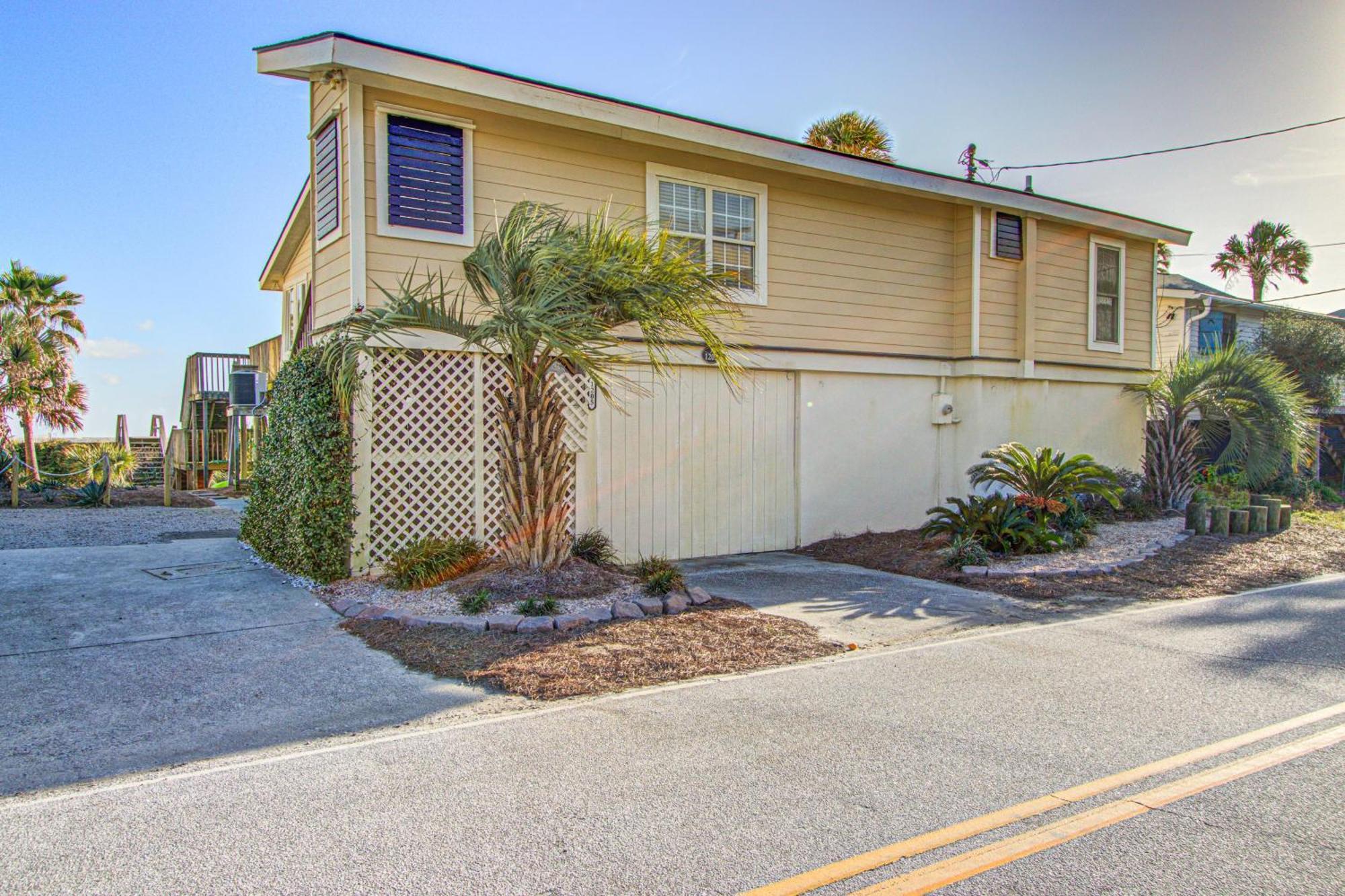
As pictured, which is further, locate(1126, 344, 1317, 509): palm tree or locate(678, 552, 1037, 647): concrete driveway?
locate(1126, 344, 1317, 509): palm tree

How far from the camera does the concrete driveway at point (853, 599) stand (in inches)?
275

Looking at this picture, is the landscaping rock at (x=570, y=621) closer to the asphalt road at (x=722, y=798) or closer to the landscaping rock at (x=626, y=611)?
the landscaping rock at (x=626, y=611)

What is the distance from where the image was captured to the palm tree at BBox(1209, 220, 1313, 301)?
3412 cm

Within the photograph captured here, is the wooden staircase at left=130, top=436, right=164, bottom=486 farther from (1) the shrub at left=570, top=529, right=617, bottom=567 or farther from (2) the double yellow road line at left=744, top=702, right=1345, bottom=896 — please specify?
(2) the double yellow road line at left=744, top=702, right=1345, bottom=896

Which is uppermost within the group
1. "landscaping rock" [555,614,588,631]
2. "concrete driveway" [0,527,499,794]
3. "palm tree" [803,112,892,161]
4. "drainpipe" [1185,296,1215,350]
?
"palm tree" [803,112,892,161]

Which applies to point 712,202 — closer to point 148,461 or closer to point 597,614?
point 597,614

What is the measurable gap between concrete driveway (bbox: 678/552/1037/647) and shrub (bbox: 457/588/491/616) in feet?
7.49

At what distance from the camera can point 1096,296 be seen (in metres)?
14.3

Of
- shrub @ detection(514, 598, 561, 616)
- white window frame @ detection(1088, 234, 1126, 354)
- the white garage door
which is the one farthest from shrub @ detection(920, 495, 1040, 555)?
white window frame @ detection(1088, 234, 1126, 354)

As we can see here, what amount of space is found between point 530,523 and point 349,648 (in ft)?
6.14

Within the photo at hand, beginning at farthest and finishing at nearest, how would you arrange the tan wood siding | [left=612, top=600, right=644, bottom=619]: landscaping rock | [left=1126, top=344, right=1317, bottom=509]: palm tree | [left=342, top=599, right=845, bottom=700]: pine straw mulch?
[left=1126, top=344, right=1317, bottom=509]: palm tree, the tan wood siding, [left=612, top=600, right=644, bottom=619]: landscaping rock, [left=342, top=599, right=845, bottom=700]: pine straw mulch

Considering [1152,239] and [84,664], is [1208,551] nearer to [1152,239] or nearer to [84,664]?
[1152,239]

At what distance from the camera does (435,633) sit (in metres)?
6.33

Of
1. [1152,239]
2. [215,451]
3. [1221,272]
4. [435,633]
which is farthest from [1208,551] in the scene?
[1221,272]
